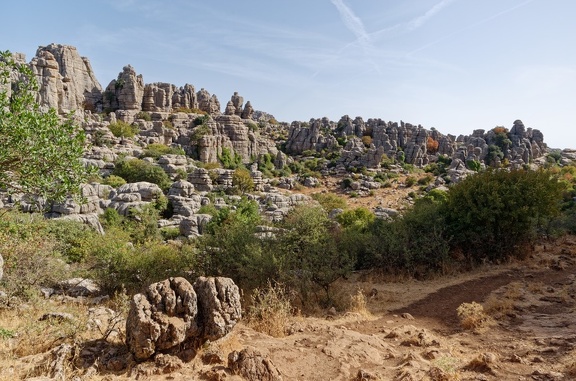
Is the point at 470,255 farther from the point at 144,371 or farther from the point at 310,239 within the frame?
the point at 144,371

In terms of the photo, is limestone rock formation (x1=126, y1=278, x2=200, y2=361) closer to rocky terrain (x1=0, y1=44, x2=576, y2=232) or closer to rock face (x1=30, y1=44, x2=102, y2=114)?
rocky terrain (x1=0, y1=44, x2=576, y2=232)

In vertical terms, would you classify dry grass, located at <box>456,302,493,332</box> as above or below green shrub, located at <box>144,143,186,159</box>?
below

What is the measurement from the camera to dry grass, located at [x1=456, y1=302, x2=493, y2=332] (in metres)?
8.31

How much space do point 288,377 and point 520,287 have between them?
29.7 ft

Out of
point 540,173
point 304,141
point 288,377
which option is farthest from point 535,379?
point 304,141

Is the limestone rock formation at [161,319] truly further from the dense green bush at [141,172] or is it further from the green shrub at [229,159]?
the green shrub at [229,159]

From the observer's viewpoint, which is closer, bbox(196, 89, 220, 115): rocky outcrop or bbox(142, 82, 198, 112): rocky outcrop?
bbox(142, 82, 198, 112): rocky outcrop

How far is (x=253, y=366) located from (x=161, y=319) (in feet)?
4.93

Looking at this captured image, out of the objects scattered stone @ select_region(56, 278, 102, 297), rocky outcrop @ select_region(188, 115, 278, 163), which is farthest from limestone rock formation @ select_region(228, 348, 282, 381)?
rocky outcrop @ select_region(188, 115, 278, 163)

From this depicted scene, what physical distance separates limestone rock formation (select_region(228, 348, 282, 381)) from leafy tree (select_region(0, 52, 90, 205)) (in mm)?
3787

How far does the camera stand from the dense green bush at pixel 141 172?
33469 mm

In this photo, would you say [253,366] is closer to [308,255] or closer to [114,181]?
[308,255]

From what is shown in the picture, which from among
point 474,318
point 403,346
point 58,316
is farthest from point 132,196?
point 474,318

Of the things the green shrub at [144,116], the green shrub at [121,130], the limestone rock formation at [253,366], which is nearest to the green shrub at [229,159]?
the green shrub at [121,130]
